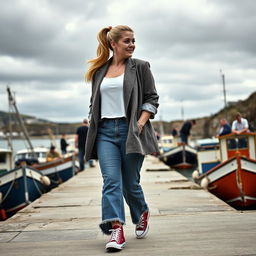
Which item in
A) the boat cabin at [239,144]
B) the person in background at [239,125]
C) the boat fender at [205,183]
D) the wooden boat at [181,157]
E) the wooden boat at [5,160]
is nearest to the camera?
the boat fender at [205,183]

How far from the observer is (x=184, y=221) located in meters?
5.59

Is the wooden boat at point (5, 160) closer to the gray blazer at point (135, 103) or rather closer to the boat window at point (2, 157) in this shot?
the boat window at point (2, 157)

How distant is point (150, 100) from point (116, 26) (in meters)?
0.78

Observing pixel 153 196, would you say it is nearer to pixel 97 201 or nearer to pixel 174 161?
pixel 97 201

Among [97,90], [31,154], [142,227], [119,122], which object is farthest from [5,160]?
[119,122]

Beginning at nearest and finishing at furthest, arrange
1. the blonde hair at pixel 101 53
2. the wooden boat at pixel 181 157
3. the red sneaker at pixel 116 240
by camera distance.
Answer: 1. the red sneaker at pixel 116 240
2. the blonde hair at pixel 101 53
3. the wooden boat at pixel 181 157

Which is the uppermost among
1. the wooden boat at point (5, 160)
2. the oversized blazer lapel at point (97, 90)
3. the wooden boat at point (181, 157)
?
the oversized blazer lapel at point (97, 90)

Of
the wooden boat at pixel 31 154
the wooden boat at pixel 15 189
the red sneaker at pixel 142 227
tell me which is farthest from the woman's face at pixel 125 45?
the wooden boat at pixel 31 154

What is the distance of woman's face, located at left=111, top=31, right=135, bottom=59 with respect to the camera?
4.28 metres

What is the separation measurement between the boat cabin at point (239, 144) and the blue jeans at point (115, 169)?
9.99 m

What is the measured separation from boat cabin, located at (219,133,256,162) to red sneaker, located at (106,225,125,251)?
1023 centimetres

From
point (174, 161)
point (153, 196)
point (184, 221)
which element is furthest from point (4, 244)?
point (174, 161)

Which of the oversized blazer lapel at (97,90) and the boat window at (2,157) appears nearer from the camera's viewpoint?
the oversized blazer lapel at (97,90)

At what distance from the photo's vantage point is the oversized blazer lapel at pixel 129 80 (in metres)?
4.16
